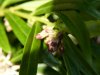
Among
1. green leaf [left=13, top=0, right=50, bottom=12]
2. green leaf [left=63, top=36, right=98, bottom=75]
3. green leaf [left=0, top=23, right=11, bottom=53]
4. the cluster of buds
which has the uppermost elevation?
green leaf [left=13, top=0, right=50, bottom=12]

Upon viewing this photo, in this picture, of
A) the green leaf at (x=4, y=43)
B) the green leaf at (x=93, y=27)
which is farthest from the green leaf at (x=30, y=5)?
the green leaf at (x=93, y=27)

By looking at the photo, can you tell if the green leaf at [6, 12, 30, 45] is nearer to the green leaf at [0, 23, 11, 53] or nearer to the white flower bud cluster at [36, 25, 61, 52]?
the green leaf at [0, 23, 11, 53]

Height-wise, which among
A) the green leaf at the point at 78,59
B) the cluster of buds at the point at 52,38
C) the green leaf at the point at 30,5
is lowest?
the green leaf at the point at 78,59

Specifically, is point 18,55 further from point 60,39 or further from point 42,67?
point 60,39

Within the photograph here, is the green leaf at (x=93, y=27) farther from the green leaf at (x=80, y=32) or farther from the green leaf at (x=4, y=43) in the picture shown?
the green leaf at (x=4, y=43)

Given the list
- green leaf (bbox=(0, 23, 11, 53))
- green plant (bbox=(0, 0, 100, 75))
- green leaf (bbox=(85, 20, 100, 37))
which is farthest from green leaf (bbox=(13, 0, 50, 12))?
green leaf (bbox=(85, 20, 100, 37))

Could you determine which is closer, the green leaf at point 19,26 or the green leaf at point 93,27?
the green leaf at point 93,27

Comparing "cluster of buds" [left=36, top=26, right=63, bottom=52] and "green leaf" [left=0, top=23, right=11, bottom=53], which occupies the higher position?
"cluster of buds" [left=36, top=26, right=63, bottom=52]

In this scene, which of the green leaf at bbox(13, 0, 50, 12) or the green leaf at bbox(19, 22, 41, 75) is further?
the green leaf at bbox(13, 0, 50, 12)

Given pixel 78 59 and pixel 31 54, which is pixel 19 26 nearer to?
pixel 31 54
